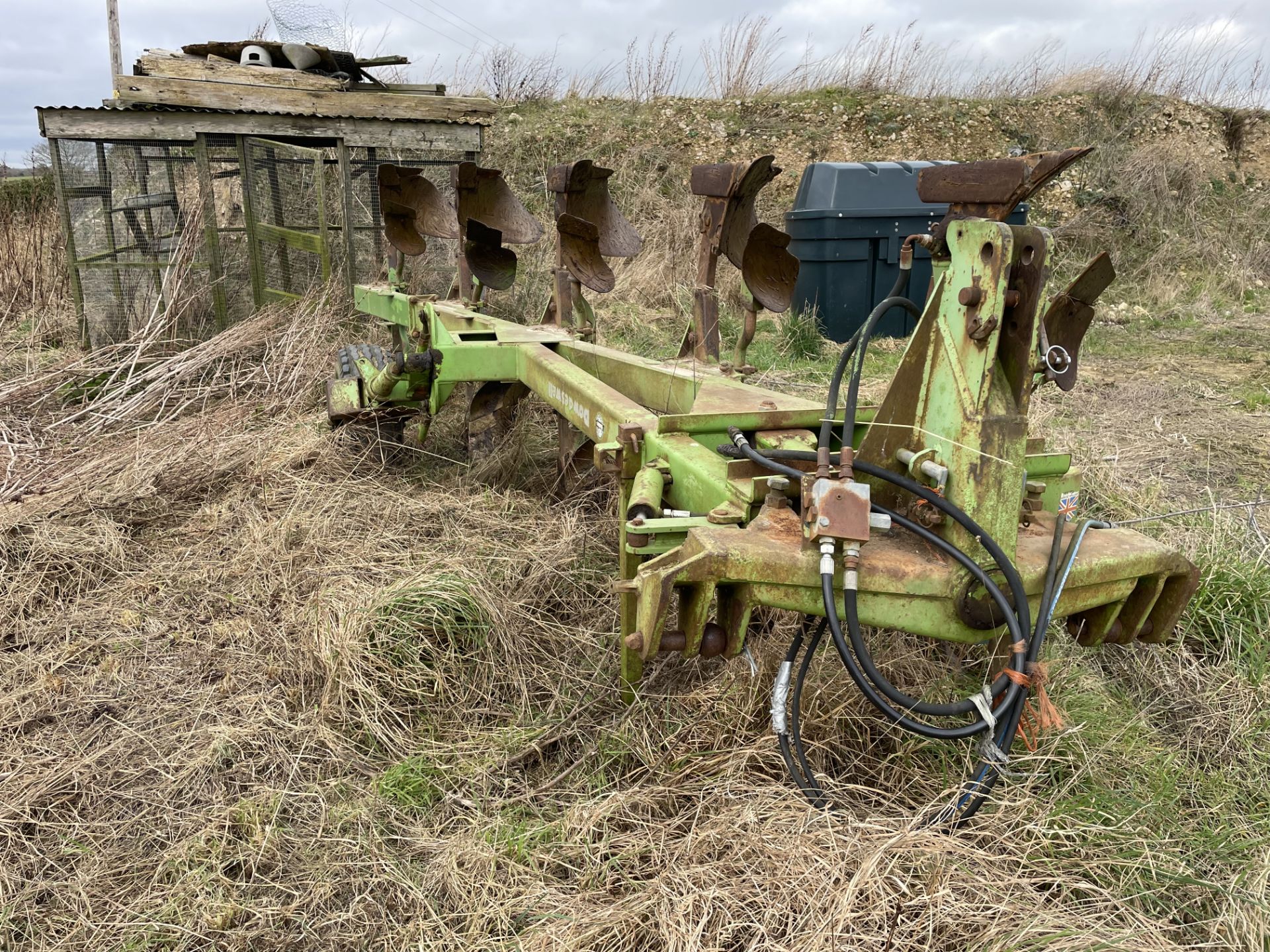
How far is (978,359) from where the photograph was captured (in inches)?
72.6

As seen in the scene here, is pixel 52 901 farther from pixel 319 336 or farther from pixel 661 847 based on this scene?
pixel 319 336

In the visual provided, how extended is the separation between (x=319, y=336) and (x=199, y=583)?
3.31m

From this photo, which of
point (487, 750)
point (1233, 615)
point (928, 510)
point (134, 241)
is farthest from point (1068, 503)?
point (134, 241)

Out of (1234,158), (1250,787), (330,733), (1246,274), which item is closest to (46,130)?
(330,733)

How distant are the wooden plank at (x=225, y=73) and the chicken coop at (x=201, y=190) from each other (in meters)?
0.01

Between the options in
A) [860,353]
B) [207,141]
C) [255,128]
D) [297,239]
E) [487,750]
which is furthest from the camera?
[255,128]

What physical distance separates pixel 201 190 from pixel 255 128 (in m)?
0.63

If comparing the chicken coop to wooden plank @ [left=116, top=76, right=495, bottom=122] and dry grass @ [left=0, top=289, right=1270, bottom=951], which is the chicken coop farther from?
dry grass @ [left=0, top=289, right=1270, bottom=951]

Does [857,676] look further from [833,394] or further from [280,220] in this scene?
[280,220]

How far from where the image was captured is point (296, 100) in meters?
7.29

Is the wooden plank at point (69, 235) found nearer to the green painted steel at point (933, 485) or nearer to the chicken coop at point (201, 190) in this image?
the chicken coop at point (201, 190)

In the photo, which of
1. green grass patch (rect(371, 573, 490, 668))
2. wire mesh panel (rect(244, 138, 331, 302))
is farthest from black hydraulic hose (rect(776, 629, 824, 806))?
wire mesh panel (rect(244, 138, 331, 302))

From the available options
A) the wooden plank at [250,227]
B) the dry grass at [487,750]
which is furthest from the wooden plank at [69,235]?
the dry grass at [487,750]

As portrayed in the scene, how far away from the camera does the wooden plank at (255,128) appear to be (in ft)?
21.8
